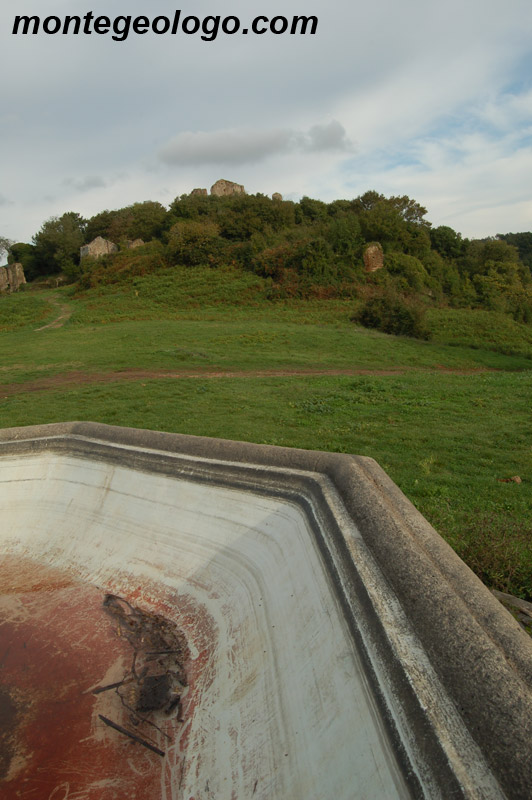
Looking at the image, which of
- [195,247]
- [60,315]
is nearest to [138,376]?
[60,315]

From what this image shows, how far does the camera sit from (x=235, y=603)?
283cm

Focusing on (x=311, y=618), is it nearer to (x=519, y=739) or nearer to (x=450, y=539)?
(x=519, y=739)

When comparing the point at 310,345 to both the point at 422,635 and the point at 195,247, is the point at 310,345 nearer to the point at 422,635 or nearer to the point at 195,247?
the point at 422,635

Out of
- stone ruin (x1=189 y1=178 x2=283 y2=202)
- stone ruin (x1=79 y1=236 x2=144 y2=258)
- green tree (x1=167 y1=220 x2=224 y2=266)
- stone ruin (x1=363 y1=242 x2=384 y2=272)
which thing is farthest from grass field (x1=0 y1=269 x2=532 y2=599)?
stone ruin (x1=189 y1=178 x2=283 y2=202)

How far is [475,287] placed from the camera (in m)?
27.9

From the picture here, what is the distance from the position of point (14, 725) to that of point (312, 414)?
5.44m

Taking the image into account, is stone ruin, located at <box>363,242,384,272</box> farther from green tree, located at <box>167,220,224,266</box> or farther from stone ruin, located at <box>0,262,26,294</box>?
stone ruin, located at <box>0,262,26,294</box>

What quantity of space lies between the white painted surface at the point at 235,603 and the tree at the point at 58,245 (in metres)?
33.8

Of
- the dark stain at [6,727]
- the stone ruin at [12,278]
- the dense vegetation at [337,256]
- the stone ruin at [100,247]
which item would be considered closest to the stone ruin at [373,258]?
the dense vegetation at [337,256]

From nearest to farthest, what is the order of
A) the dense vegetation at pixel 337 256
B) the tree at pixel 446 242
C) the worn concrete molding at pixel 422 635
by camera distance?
the worn concrete molding at pixel 422 635
the dense vegetation at pixel 337 256
the tree at pixel 446 242

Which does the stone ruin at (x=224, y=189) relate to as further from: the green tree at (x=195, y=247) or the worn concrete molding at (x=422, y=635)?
the worn concrete molding at (x=422, y=635)

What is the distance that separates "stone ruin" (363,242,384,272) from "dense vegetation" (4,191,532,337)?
0.32m

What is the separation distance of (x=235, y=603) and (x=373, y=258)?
82.7 ft

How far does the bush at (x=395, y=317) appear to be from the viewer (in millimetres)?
18297
